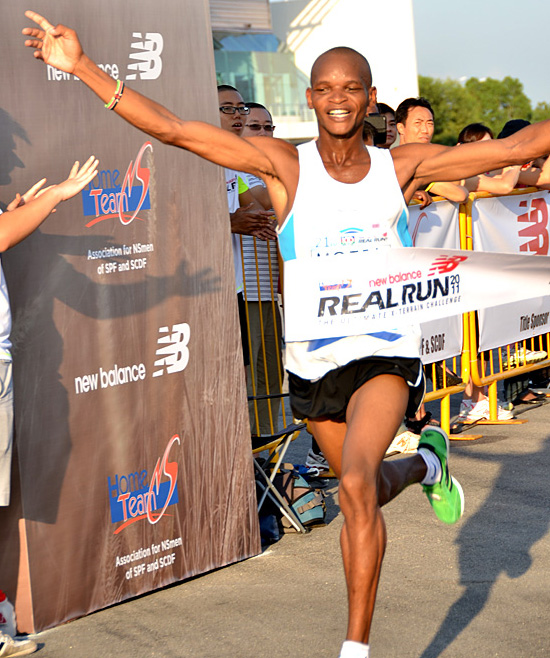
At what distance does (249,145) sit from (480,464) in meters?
3.99

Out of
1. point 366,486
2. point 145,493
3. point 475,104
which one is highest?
Result: point 475,104

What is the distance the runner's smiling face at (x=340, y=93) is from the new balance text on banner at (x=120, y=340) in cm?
123

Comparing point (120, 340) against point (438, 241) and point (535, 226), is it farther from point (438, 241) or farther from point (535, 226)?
point (535, 226)

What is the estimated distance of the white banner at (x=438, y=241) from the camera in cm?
779

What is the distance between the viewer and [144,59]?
16.6 feet

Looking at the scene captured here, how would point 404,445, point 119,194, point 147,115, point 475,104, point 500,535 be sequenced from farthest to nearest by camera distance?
point 475,104 < point 404,445 < point 500,535 < point 119,194 < point 147,115

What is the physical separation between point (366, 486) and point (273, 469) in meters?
2.31

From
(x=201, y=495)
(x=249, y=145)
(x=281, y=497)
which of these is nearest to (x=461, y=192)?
(x=281, y=497)

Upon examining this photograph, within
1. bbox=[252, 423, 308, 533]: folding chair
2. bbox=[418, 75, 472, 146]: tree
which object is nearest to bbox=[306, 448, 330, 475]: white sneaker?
bbox=[252, 423, 308, 533]: folding chair

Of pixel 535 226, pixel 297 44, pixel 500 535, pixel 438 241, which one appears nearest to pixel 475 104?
pixel 297 44

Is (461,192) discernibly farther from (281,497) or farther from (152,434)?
→ (152,434)

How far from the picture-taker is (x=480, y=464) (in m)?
7.39

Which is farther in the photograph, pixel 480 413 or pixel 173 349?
pixel 480 413

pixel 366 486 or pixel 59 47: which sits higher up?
pixel 59 47
